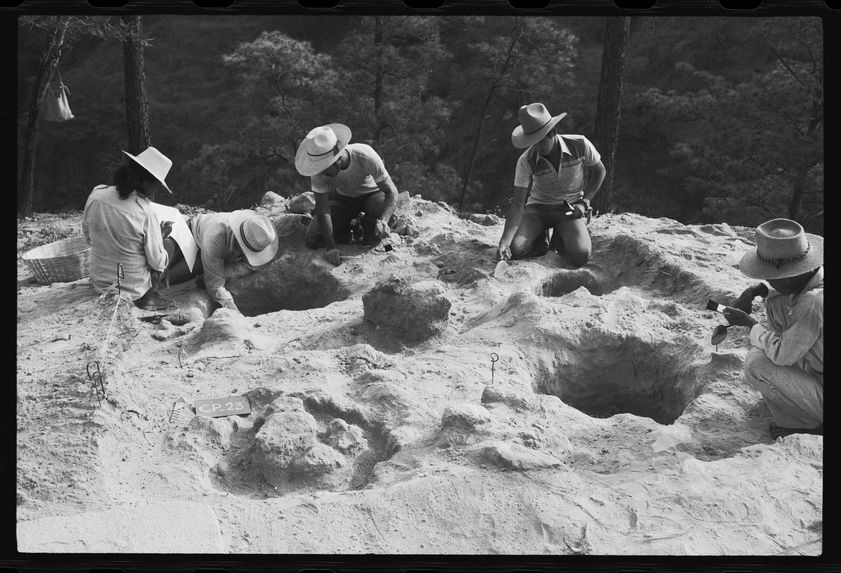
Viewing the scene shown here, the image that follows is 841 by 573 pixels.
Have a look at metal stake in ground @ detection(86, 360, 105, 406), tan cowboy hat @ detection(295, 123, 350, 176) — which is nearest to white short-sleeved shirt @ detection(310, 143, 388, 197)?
tan cowboy hat @ detection(295, 123, 350, 176)

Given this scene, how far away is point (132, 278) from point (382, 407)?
2578 millimetres

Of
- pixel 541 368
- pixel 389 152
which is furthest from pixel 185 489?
pixel 389 152

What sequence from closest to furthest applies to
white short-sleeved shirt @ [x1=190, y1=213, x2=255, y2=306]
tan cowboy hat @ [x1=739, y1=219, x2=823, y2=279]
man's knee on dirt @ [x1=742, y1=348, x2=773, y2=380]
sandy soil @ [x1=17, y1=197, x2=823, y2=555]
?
sandy soil @ [x1=17, y1=197, x2=823, y2=555]
tan cowboy hat @ [x1=739, y1=219, x2=823, y2=279]
man's knee on dirt @ [x1=742, y1=348, x2=773, y2=380]
white short-sleeved shirt @ [x1=190, y1=213, x2=255, y2=306]

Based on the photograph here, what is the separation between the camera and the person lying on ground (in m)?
5.93

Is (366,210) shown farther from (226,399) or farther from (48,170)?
(48,170)

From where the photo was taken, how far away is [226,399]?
455 centimetres

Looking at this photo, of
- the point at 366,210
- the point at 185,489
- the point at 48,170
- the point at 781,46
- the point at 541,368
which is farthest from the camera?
the point at 48,170

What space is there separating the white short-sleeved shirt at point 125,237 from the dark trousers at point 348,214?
4.60 feet

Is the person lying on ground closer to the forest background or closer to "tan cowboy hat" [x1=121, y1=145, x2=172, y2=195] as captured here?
"tan cowboy hat" [x1=121, y1=145, x2=172, y2=195]

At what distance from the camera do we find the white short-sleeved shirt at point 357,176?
6893 millimetres

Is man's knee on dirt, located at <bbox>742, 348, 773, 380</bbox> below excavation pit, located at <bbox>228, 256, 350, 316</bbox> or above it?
above

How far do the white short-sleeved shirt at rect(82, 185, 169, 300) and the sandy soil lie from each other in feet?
0.87

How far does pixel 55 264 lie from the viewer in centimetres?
675

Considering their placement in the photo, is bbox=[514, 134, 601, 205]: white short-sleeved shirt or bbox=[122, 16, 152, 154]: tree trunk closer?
bbox=[514, 134, 601, 205]: white short-sleeved shirt
